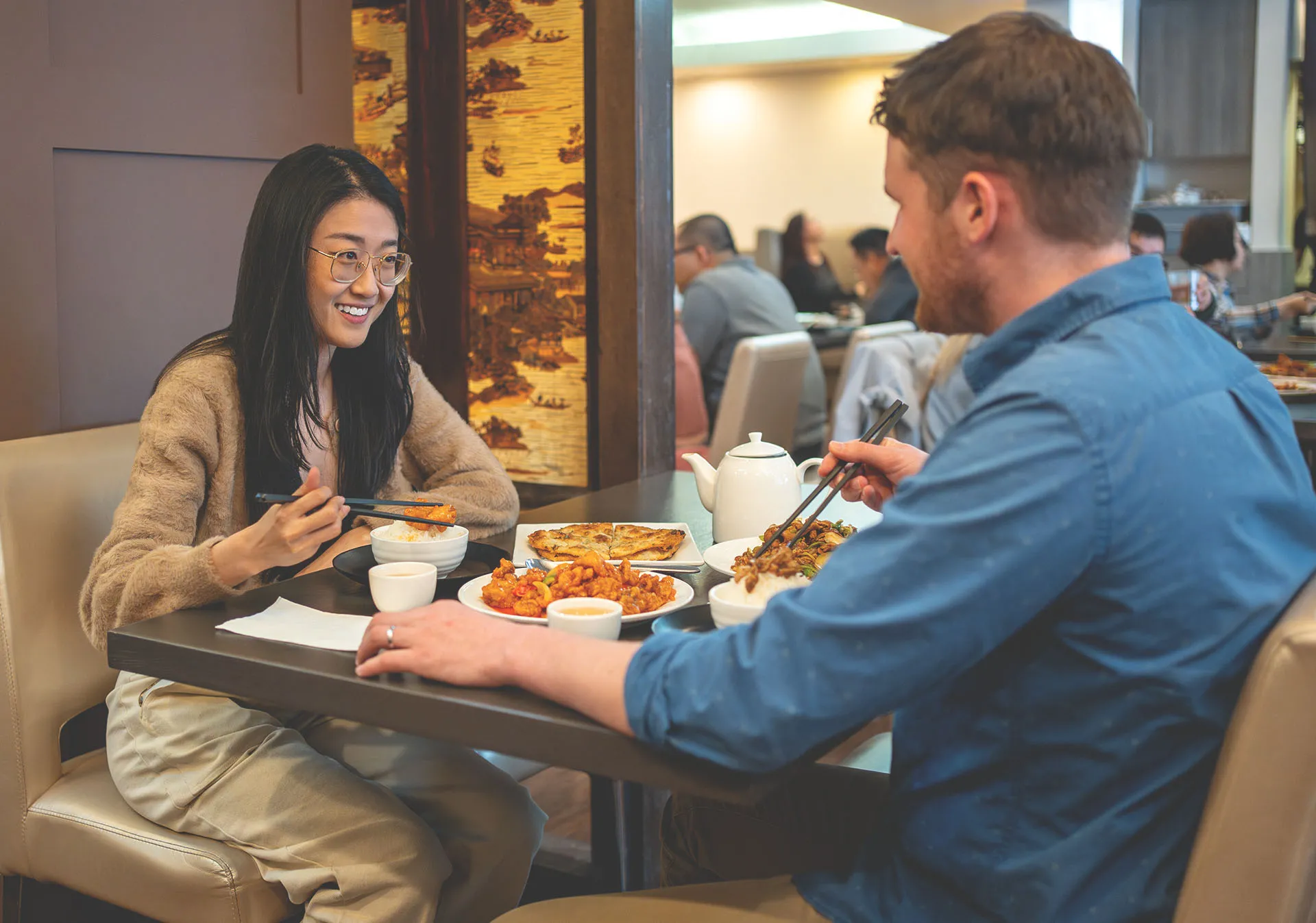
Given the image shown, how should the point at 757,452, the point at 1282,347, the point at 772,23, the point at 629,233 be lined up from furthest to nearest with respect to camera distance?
the point at 772,23
the point at 1282,347
the point at 629,233
the point at 757,452

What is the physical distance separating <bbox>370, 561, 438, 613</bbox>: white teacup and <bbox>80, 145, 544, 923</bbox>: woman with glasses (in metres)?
0.12

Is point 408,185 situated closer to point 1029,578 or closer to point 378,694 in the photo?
point 378,694

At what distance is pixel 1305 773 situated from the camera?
0.88 metres

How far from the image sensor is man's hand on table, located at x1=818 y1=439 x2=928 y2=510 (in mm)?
1427

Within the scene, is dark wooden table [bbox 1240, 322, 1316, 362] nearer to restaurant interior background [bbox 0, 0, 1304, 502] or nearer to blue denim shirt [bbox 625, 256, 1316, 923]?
restaurant interior background [bbox 0, 0, 1304, 502]

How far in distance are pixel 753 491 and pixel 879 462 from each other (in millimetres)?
210

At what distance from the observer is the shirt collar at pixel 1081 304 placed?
0.98m

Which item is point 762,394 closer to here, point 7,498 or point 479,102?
point 479,102

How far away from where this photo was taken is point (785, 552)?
4.09 feet

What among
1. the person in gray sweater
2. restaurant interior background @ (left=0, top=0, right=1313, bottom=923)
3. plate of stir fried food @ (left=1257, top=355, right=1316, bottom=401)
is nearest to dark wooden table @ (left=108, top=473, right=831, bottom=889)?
restaurant interior background @ (left=0, top=0, right=1313, bottom=923)

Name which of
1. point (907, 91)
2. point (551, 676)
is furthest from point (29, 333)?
point (907, 91)

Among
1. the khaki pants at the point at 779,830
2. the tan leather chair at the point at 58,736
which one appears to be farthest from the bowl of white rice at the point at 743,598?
the tan leather chair at the point at 58,736

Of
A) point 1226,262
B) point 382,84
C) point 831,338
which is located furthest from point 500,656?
point 1226,262

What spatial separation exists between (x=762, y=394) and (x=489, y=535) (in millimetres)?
2057
